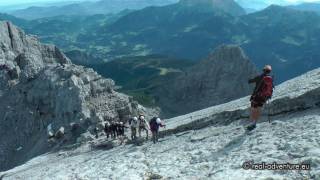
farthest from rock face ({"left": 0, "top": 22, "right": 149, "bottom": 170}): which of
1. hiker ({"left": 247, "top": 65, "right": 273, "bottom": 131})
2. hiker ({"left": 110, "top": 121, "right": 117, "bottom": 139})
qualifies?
hiker ({"left": 247, "top": 65, "right": 273, "bottom": 131})

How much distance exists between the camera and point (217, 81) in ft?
594

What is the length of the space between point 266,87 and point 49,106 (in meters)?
58.6

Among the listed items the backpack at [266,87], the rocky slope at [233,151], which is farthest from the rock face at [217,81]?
the backpack at [266,87]

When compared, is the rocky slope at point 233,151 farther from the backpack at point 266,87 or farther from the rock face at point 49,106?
the rock face at point 49,106

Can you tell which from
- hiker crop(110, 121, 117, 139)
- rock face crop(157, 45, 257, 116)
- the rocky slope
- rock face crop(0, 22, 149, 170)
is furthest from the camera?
rock face crop(157, 45, 257, 116)

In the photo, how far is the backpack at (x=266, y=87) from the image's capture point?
28844 millimetres

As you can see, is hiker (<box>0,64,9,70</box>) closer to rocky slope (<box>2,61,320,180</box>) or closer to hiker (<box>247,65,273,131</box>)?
rocky slope (<box>2,61,320,180</box>)

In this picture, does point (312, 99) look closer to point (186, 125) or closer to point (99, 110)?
point (186, 125)

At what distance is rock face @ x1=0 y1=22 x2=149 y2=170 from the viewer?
74.6m

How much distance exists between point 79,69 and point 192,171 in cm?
6241

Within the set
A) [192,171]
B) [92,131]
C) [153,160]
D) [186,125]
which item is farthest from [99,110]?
[192,171]

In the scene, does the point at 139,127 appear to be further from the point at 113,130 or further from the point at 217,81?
the point at 217,81

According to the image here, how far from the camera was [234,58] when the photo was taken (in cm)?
18288

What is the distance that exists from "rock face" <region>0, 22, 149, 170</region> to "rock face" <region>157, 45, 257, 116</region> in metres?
87.2
